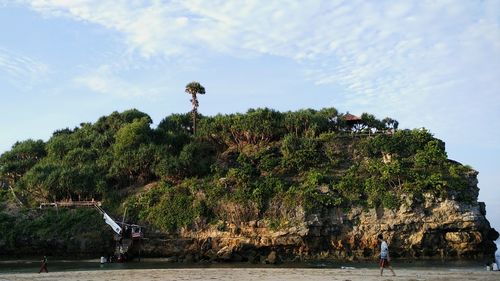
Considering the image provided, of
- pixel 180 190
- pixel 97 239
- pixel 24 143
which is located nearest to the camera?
pixel 97 239

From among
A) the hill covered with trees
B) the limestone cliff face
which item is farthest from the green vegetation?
the limestone cliff face

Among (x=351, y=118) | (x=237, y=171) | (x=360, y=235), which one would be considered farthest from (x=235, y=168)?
(x=351, y=118)

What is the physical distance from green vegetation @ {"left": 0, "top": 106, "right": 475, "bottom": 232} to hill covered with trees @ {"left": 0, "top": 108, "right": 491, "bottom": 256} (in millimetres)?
120

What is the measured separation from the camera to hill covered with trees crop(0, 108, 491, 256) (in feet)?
147

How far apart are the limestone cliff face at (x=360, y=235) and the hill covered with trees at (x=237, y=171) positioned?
19.8 inches

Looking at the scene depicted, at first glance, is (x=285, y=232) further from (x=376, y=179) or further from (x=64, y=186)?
(x=64, y=186)

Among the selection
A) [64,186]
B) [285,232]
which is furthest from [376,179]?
[64,186]

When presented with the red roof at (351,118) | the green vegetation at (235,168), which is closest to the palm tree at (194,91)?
the green vegetation at (235,168)

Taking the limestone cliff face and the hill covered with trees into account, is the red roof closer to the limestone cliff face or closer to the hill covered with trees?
A: the hill covered with trees

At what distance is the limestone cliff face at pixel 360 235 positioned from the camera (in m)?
41.7

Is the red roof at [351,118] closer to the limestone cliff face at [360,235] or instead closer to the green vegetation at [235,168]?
the green vegetation at [235,168]

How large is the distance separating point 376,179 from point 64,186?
34.2 metres

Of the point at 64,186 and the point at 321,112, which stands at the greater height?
the point at 321,112

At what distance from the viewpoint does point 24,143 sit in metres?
67.4
